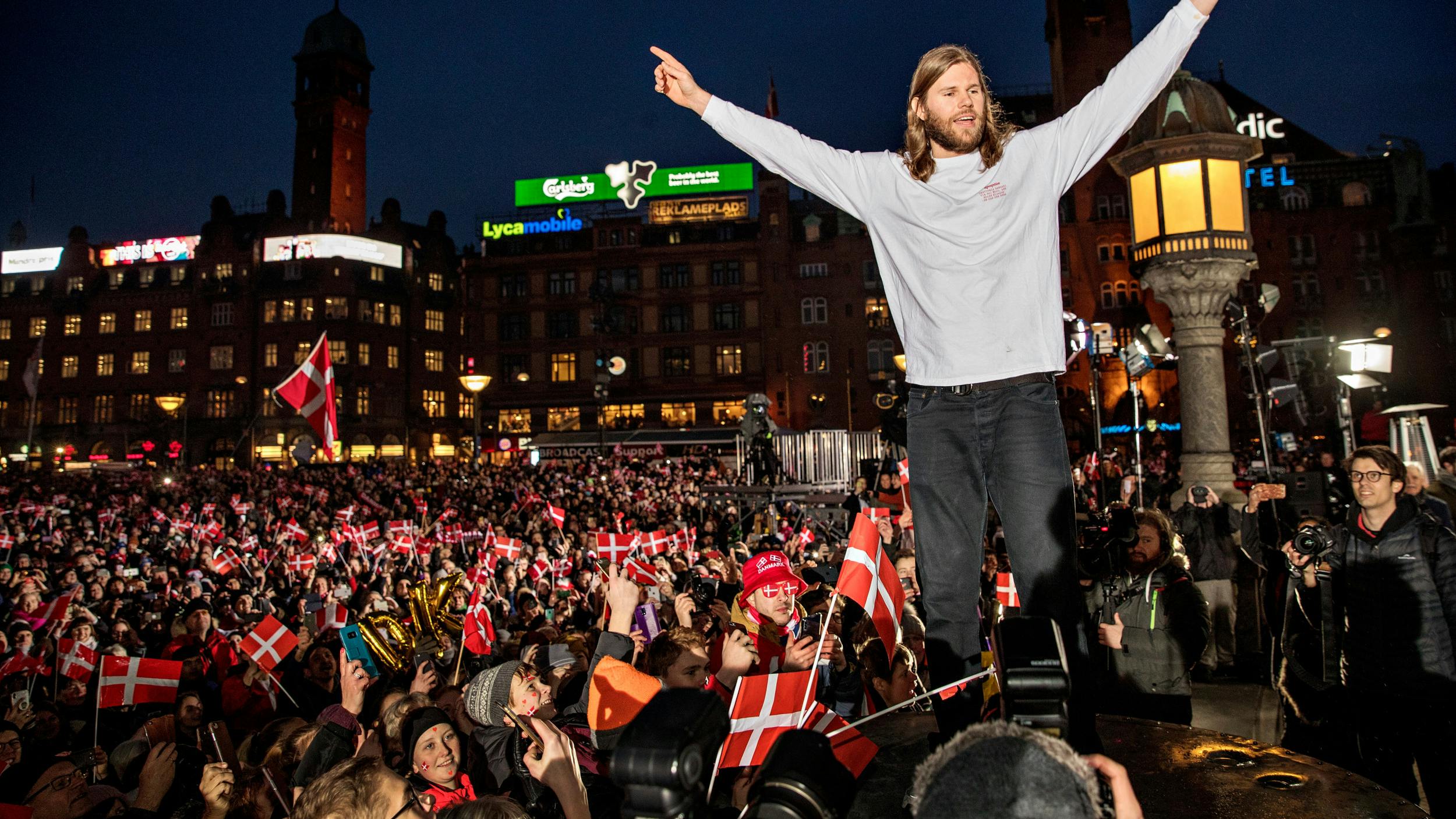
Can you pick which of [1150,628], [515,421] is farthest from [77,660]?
[515,421]

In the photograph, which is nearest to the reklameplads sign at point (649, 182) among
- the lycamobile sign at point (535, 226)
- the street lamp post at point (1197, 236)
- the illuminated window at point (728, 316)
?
the lycamobile sign at point (535, 226)

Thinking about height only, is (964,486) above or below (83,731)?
above

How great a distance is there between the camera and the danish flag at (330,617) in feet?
31.2

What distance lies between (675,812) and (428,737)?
347cm

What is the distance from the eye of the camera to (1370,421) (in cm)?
1313

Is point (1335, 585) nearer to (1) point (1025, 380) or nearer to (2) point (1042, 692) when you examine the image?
(1) point (1025, 380)

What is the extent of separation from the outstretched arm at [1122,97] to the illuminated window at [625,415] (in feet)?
176

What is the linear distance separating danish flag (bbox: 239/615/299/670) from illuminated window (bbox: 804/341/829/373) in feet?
157

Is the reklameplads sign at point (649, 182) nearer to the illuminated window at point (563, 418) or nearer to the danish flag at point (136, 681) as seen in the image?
the illuminated window at point (563, 418)

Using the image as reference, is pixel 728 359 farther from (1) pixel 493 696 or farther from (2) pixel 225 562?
(1) pixel 493 696

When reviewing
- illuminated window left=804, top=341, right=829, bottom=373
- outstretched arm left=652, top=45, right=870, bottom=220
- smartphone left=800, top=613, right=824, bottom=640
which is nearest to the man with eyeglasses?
smartphone left=800, top=613, right=824, bottom=640

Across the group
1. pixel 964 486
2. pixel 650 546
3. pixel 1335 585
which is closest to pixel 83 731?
pixel 650 546

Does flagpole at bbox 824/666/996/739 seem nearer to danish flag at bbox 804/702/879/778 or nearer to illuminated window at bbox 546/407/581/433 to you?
danish flag at bbox 804/702/879/778

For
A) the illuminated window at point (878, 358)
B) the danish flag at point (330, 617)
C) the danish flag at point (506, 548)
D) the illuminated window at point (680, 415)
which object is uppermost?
the illuminated window at point (878, 358)
